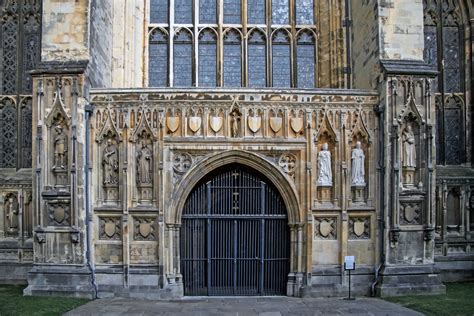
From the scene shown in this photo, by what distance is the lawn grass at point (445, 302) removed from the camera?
12.0 meters

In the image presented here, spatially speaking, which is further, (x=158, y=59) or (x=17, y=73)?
(x=158, y=59)

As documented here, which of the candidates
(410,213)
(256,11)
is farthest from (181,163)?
(256,11)

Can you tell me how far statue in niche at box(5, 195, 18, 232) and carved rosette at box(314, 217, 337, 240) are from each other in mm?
8030

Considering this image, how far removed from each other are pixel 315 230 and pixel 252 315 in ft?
10.6

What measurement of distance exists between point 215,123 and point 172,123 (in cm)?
98

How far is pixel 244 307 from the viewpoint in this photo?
13.0 m

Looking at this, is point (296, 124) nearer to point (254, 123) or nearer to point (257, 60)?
point (254, 123)

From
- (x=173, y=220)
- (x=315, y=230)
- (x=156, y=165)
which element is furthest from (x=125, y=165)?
(x=315, y=230)

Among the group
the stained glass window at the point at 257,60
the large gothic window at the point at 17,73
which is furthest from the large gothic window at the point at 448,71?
the large gothic window at the point at 17,73

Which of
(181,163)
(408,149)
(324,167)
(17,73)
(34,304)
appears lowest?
(34,304)

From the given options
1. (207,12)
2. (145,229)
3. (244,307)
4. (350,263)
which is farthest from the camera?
(207,12)

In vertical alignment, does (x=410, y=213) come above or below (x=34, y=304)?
above

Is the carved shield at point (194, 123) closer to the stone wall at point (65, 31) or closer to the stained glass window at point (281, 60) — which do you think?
the stone wall at point (65, 31)

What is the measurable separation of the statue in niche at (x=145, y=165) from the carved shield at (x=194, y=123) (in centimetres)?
109
